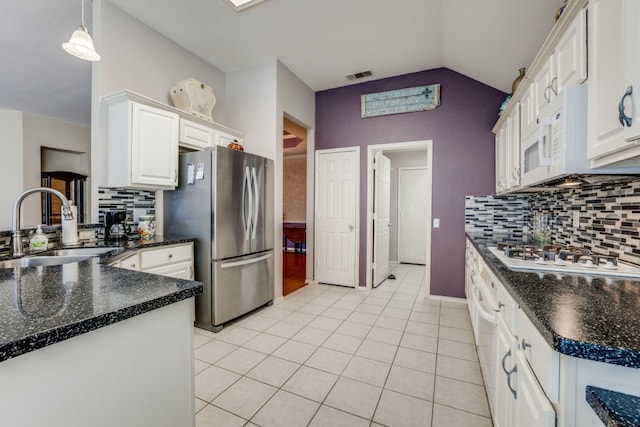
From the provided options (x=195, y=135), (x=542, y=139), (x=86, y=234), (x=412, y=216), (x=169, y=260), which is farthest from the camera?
(x=412, y=216)

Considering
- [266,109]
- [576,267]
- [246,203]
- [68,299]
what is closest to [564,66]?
[576,267]

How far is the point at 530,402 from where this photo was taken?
86 centimetres

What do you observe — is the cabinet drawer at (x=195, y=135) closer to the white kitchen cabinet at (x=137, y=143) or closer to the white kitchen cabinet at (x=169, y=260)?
the white kitchen cabinet at (x=137, y=143)

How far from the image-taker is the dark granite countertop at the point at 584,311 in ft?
2.10

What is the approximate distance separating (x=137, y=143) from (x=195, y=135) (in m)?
0.61

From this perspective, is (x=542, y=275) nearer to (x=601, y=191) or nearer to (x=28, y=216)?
(x=601, y=191)

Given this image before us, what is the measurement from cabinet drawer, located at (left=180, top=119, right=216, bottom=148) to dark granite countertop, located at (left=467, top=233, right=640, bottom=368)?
279 cm

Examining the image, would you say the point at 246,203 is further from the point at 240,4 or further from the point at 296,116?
the point at 240,4

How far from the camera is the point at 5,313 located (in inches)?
28.2

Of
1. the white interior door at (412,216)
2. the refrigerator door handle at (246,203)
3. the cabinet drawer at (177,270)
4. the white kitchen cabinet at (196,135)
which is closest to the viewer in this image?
the cabinet drawer at (177,270)

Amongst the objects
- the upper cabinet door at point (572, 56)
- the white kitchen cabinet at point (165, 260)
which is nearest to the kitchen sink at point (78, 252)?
the white kitchen cabinet at point (165, 260)

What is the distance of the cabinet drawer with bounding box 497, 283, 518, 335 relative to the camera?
1.12m

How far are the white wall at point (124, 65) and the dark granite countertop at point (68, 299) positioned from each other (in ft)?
5.20

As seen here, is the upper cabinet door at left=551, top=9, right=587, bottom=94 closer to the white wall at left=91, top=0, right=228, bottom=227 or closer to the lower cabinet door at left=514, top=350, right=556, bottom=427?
the lower cabinet door at left=514, top=350, right=556, bottom=427
